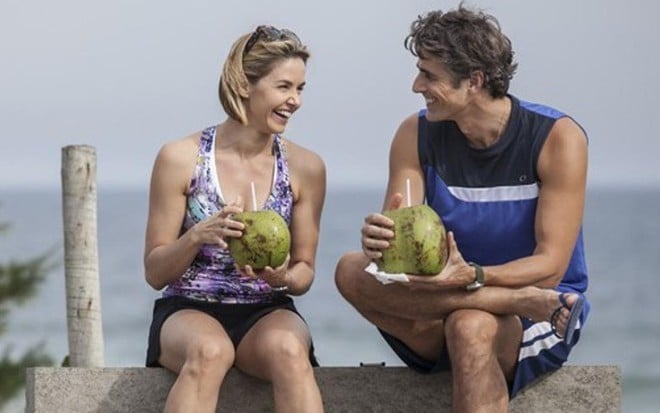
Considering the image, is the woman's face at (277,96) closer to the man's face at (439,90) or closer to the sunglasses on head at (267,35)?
the sunglasses on head at (267,35)

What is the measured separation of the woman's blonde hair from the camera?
6477 millimetres

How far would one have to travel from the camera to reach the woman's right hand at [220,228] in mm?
6105

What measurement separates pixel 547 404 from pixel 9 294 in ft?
23.5

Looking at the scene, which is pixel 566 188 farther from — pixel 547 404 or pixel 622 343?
pixel 622 343

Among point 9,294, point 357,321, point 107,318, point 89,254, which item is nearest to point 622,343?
point 357,321

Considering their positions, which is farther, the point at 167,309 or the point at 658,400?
the point at 658,400

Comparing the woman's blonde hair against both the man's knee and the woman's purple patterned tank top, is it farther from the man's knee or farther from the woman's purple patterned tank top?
the man's knee

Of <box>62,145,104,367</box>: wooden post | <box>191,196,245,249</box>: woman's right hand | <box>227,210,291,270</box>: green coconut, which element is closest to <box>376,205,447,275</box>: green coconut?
<box>227,210,291,270</box>: green coconut

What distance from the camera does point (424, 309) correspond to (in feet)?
20.2

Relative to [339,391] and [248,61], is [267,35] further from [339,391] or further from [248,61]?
[339,391]

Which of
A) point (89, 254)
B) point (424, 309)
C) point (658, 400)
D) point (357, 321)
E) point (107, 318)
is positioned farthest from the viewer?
point (107, 318)

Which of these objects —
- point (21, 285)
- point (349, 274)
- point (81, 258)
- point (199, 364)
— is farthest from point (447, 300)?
point (21, 285)

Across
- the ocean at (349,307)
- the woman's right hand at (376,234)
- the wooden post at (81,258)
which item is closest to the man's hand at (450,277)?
the woman's right hand at (376,234)

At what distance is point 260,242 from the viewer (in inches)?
240
